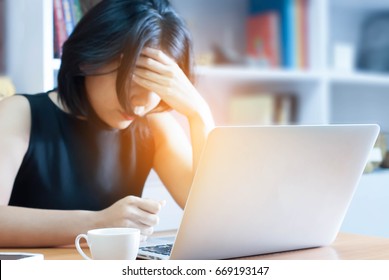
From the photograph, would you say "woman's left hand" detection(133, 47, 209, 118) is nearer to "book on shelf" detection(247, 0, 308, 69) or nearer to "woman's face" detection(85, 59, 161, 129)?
"woman's face" detection(85, 59, 161, 129)

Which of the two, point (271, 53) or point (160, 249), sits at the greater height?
point (271, 53)

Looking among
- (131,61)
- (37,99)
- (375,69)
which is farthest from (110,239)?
(375,69)

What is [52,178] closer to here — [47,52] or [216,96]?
[47,52]

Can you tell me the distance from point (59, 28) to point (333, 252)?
108 centimetres

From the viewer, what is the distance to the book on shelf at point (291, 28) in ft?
7.63

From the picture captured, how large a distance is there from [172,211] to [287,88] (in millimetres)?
830

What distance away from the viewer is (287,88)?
99.4 inches

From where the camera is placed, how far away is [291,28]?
7.66 ft

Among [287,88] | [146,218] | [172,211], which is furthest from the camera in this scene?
[287,88]

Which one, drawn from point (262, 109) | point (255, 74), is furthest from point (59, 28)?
point (262, 109)

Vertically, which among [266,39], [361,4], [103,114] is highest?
[361,4]

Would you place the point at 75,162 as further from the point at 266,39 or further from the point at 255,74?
the point at 266,39

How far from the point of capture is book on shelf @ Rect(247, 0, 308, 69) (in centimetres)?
233

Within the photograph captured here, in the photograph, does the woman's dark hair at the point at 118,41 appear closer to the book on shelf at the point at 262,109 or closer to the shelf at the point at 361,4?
the book on shelf at the point at 262,109
